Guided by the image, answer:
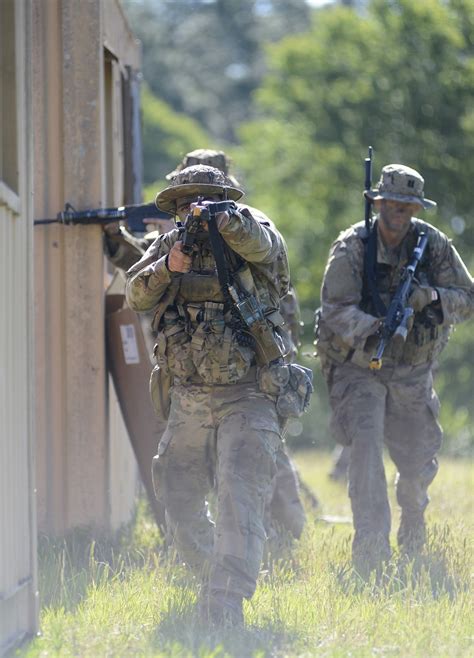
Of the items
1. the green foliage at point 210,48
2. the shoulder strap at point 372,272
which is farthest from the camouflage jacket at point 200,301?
the green foliage at point 210,48

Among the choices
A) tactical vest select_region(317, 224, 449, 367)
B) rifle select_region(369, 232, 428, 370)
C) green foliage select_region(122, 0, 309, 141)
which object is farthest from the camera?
green foliage select_region(122, 0, 309, 141)

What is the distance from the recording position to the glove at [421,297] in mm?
8078

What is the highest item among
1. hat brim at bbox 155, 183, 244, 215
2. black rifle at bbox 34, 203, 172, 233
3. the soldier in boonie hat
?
the soldier in boonie hat

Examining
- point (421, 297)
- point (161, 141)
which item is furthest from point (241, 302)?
point (161, 141)

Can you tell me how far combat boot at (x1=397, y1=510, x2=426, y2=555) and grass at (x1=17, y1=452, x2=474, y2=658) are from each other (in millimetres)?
92

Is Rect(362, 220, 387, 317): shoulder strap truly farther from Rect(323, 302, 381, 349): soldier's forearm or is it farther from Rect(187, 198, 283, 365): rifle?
Rect(187, 198, 283, 365): rifle

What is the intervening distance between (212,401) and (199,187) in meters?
1.03

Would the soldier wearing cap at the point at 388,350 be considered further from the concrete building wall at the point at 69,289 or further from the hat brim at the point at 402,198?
the concrete building wall at the point at 69,289

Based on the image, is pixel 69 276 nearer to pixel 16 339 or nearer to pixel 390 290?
pixel 390 290

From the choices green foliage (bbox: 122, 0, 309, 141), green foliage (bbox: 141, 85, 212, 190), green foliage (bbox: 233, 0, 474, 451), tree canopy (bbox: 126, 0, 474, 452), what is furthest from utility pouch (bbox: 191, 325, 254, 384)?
green foliage (bbox: 122, 0, 309, 141)

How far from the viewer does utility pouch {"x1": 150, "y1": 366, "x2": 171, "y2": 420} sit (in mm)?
6969

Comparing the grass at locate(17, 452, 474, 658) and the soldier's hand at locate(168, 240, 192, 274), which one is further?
the soldier's hand at locate(168, 240, 192, 274)

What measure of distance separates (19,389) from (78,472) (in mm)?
2542

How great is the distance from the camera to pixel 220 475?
21.2 feet
